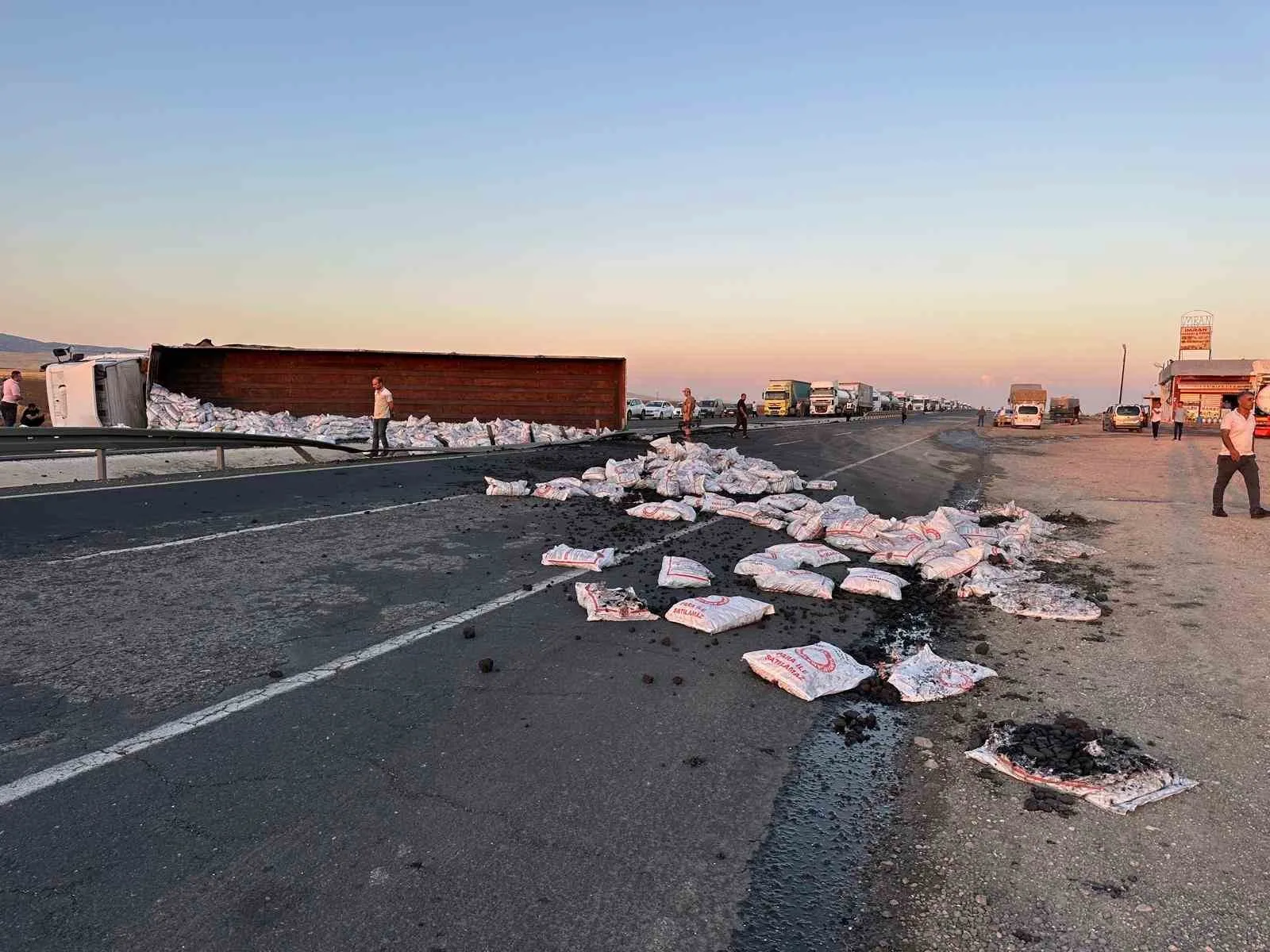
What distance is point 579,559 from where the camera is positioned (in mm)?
6926

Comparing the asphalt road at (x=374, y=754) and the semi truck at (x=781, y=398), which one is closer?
the asphalt road at (x=374, y=754)

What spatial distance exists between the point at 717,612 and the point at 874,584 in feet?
6.32

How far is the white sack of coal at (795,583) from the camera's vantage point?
6.15m

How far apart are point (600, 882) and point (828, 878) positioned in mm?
795

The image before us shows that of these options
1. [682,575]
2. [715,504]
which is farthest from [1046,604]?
[715,504]

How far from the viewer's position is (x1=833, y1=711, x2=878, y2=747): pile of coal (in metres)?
3.59

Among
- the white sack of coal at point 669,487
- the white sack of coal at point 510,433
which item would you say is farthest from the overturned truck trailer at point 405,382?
the white sack of coal at point 669,487

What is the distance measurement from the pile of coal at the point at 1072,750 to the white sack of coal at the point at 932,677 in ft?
1.54

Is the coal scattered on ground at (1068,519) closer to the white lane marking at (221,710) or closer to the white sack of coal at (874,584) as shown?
the white sack of coal at (874,584)

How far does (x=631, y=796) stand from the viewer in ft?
9.65

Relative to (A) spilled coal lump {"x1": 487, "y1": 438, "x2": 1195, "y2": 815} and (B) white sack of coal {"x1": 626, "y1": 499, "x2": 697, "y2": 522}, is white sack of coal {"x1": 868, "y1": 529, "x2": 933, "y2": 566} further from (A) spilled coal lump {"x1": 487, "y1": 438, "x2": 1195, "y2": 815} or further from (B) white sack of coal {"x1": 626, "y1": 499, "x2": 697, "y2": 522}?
(B) white sack of coal {"x1": 626, "y1": 499, "x2": 697, "y2": 522}

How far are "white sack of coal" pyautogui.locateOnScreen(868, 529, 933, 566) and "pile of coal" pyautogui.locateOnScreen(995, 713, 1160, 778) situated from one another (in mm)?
3858

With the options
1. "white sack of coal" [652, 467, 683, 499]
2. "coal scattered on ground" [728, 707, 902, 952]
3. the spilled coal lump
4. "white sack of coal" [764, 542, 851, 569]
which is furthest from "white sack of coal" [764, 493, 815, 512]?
"coal scattered on ground" [728, 707, 902, 952]

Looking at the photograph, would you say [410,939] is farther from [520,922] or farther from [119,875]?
[119,875]
